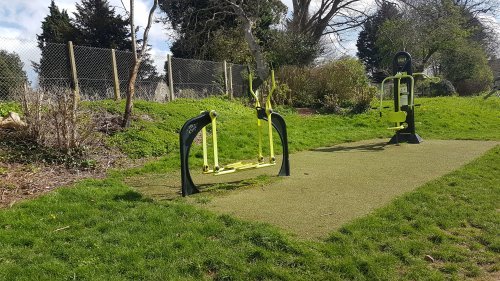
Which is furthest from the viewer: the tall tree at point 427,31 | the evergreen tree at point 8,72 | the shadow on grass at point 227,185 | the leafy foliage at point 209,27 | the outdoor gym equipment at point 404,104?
the tall tree at point 427,31

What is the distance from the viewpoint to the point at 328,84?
668 inches

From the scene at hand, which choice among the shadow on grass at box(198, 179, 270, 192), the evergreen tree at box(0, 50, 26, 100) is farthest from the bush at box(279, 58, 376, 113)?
the shadow on grass at box(198, 179, 270, 192)

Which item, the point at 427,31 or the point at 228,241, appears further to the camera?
the point at 427,31

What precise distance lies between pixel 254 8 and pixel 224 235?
1974cm

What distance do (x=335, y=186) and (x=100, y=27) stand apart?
74.8ft

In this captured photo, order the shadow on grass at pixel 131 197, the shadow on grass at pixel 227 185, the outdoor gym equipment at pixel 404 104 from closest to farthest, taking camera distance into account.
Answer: the shadow on grass at pixel 131 197 → the shadow on grass at pixel 227 185 → the outdoor gym equipment at pixel 404 104

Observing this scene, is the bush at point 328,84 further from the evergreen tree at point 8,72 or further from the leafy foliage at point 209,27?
the evergreen tree at point 8,72

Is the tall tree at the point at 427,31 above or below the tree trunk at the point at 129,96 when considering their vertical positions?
above

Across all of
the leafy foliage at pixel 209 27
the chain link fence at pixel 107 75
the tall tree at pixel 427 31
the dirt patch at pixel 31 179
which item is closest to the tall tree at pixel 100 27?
the leafy foliage at pixel 209 27

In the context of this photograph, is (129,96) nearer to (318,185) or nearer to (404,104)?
(318,185)

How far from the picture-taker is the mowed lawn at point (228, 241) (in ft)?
10.2

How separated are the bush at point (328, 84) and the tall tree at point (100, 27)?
497 inches

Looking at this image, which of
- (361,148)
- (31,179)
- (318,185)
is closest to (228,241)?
(318,185)

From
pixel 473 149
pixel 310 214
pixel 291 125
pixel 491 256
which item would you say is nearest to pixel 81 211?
pixel 310 214
